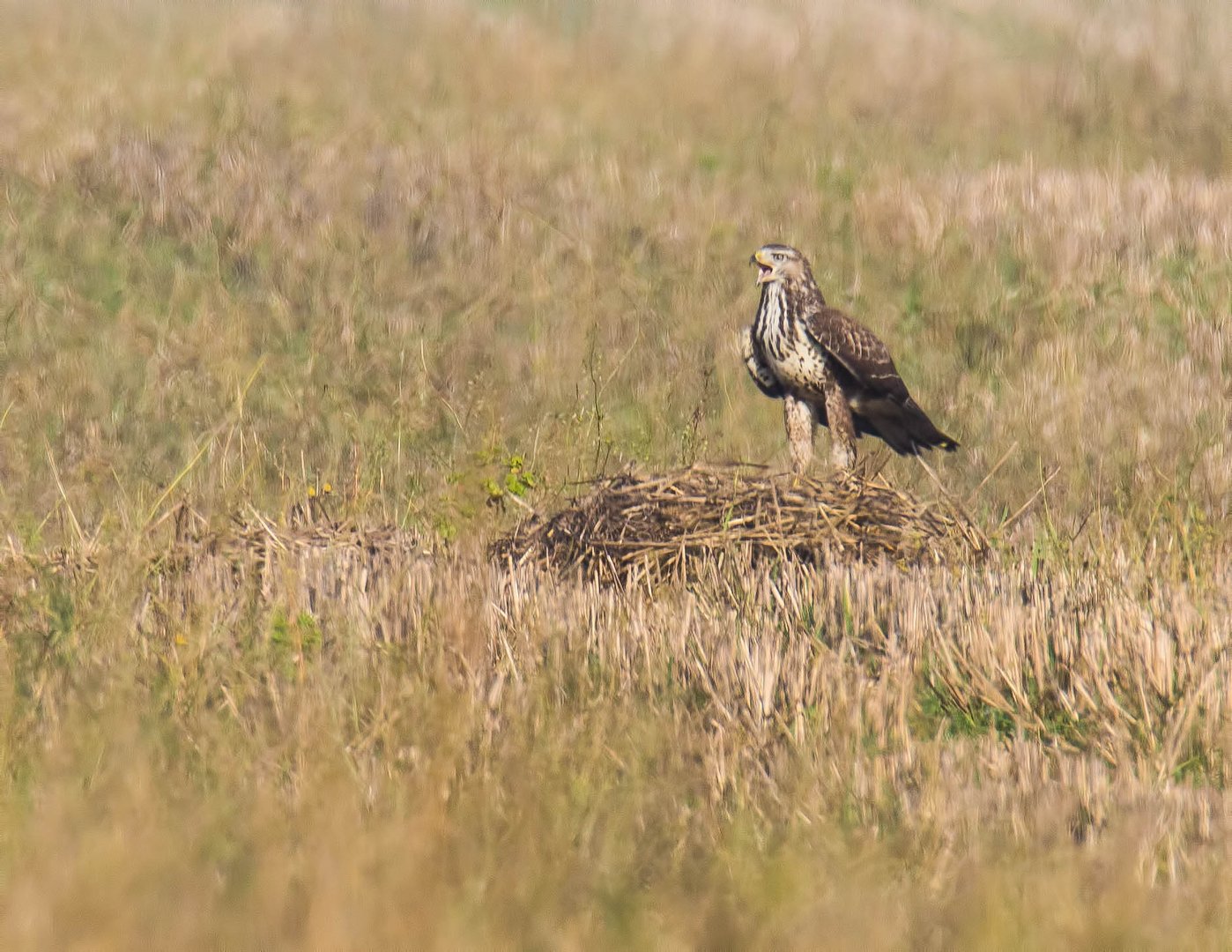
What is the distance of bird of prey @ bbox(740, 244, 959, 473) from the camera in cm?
664

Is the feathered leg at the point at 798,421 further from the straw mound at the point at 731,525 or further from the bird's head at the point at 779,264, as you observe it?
the straw mound at the point at 731,525

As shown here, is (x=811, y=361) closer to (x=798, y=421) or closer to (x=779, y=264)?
(x=798, y=421)

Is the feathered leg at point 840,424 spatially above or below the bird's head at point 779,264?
below

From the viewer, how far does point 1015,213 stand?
1081cm

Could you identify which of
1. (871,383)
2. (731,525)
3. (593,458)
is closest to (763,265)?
(871,383)

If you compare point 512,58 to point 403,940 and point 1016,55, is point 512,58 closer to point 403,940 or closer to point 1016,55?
point 1016,55

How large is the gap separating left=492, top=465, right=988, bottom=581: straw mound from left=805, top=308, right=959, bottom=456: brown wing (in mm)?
772

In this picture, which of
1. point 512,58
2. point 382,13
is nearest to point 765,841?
point 512,58

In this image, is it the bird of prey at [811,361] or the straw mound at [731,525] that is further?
the bird of prey at [811,361]

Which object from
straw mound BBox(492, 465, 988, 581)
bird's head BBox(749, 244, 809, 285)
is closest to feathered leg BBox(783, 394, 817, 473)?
bird's head BBox(749, 244, 809, 285)

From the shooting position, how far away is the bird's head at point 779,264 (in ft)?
22.0

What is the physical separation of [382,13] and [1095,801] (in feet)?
40.3

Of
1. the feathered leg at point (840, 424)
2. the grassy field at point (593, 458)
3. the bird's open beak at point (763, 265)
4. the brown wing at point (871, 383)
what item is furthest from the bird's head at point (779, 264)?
the grassy field at point (593, 458)

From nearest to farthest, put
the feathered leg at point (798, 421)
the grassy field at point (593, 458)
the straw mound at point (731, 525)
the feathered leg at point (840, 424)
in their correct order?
the grassy field at point (593, 458) < the straw mound at point (731, 525) < the feathered leg at point (840, 424) < the feathered leg at point (798, 421)
